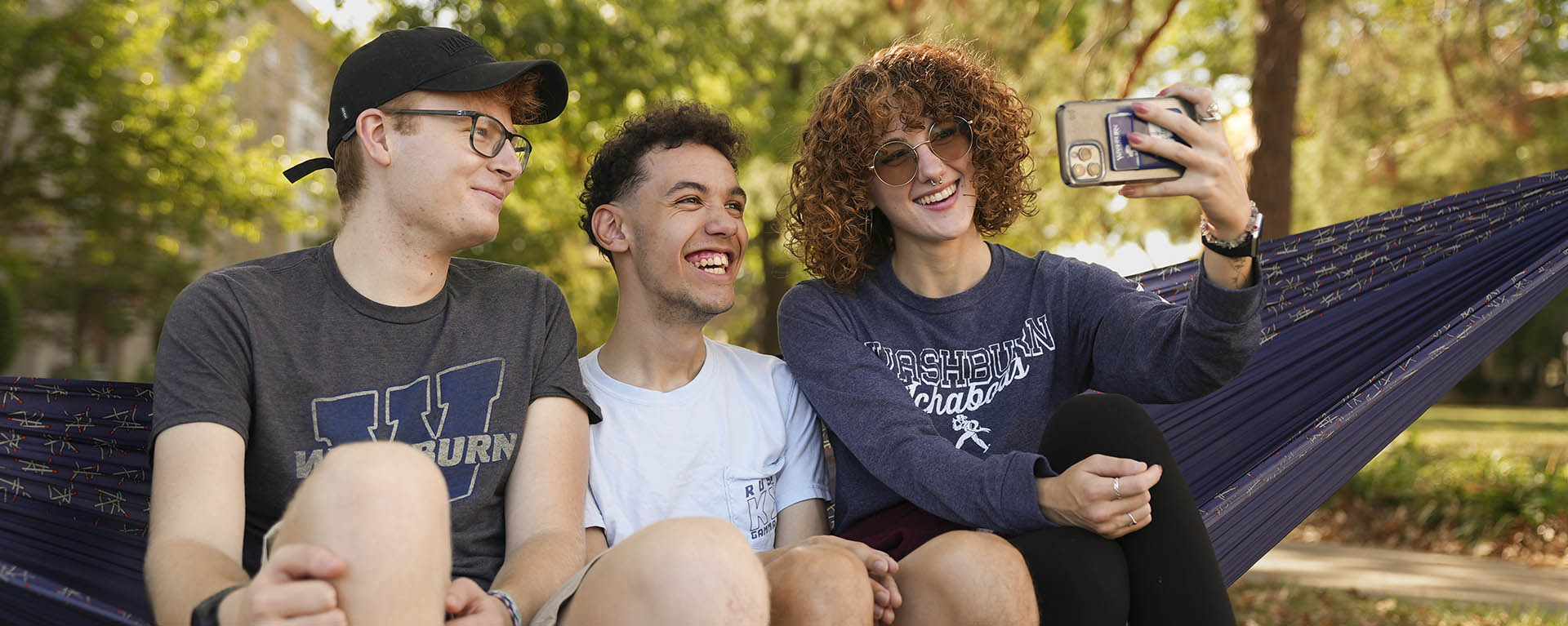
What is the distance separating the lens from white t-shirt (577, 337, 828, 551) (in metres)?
2.17

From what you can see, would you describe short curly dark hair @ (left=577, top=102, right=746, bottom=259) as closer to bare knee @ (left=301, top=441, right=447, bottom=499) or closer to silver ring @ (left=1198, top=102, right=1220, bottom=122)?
silver ring @ (left=1198, top=102, right=1220, bottom=122)

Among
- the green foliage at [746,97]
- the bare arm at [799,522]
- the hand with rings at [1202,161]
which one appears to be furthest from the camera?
the green foliage at [746,97]

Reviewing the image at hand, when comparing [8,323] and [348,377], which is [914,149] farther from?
[8,323]

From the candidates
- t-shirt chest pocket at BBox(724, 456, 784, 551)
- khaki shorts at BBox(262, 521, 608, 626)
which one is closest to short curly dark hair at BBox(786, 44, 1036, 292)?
t-shirt chest pocket at BBox(724, 456, 784, 551)

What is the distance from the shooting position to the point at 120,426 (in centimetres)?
212

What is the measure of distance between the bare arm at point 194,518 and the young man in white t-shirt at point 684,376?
0.63m

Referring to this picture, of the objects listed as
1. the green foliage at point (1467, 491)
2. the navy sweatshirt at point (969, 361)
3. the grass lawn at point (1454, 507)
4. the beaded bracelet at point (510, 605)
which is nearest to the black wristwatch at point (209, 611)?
the beaded bracelet at point (510, 605)

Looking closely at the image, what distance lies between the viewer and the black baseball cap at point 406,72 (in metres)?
2.01

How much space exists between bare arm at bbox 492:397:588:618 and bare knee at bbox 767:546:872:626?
0.35m

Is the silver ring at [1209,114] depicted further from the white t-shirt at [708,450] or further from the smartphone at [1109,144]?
the white t-shirt at [708,450]

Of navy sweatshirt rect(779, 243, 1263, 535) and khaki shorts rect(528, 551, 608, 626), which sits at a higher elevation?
navy sweatshirt rect(779, 243, 1263, 535)

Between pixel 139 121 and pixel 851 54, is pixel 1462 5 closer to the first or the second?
pixel 851 54

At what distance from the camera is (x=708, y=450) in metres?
2.22

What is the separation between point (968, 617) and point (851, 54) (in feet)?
20.4
